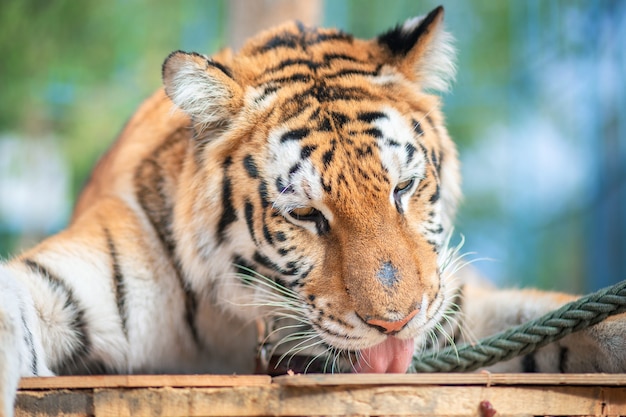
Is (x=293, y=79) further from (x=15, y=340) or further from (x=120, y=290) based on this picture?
(x=15, y=340)

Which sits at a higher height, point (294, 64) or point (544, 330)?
point (294, 64)

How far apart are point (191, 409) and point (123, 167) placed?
1.58m

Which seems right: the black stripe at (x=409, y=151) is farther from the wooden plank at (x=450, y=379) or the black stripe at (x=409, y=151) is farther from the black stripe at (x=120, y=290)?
the black stripe at (x=120, y=290)

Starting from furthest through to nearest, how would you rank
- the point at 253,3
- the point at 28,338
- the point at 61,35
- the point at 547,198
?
the point at 61,35
the point at 547,198
the point at 253,3
the point at 28,338

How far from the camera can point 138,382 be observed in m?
1.75

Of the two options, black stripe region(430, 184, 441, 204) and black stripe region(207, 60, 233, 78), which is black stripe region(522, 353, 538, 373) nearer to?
black stripe region(430, 184, 441, 204)

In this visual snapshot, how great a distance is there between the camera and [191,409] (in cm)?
175

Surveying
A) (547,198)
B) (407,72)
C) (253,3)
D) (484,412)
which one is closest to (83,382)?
(484,412)

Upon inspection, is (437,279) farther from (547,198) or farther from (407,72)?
(547,198)

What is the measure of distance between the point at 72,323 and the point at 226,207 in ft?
2.15

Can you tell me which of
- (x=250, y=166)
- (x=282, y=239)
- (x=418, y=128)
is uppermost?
(x=418, y=128)

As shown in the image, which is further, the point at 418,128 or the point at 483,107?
the point at 483,107

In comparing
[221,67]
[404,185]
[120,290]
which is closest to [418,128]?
[404,185]

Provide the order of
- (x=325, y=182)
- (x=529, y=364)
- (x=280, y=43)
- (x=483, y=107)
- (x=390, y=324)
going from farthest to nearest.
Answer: (x=483, y=107)
(x=280, y=43)
(x=529, y=364)
(x=325, y=182)
(x=390, y=324)
